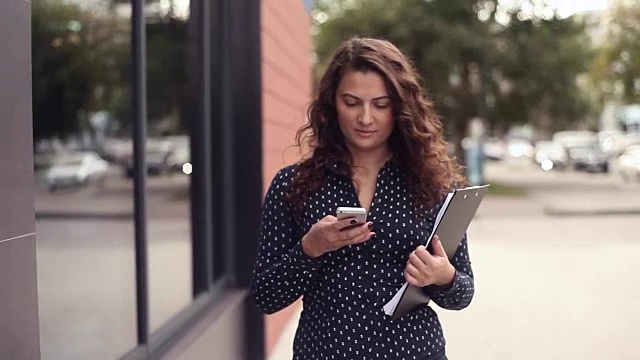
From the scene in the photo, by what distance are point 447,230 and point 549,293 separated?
23.4ft

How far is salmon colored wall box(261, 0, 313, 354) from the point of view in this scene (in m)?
6.01

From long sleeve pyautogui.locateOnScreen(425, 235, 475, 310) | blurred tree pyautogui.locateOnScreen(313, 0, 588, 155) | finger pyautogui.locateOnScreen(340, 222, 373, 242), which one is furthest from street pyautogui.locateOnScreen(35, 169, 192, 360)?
blurred tree pyautogui.locateOnScreen(313, 0, 588, 155)

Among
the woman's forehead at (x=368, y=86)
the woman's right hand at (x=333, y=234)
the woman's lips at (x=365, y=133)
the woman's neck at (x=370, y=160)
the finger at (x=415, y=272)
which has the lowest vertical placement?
the finger at (x=415, y=272)

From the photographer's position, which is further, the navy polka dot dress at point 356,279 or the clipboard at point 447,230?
the navy polka dot dress at point 356,279

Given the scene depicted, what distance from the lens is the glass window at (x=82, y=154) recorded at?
11.0 meters

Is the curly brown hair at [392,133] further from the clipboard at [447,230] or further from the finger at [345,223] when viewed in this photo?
the finger at [345,223]

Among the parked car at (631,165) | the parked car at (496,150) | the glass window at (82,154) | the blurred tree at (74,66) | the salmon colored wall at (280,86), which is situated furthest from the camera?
the parked car at (496,150)

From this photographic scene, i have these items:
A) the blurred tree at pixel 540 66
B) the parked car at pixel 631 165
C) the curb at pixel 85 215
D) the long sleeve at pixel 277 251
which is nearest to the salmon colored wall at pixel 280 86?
the long sleeve at pixel 277 251

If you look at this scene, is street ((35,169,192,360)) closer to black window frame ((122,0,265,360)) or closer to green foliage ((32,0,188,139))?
black window frame ((122,0,265,360))

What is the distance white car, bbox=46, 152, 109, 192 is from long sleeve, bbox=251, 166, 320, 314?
56.7ft

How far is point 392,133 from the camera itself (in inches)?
88.7

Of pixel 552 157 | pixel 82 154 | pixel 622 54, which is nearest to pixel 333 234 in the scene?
pixel 82 154

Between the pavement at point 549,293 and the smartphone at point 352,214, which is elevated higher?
the smartphone at point 352,214

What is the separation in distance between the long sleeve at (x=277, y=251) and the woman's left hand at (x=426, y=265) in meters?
0.27
